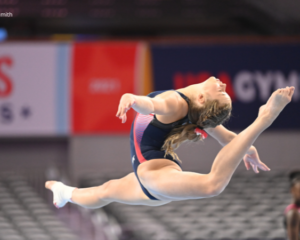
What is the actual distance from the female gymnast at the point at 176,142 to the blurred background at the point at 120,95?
2897 mm

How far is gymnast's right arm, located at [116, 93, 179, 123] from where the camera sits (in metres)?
2.45

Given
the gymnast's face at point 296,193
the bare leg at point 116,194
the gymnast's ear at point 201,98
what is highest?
the gymnast's ear at point 201,98

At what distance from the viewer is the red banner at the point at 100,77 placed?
27.1 feet

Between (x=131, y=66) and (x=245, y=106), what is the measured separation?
92.8 inches

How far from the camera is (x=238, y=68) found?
8.43 m

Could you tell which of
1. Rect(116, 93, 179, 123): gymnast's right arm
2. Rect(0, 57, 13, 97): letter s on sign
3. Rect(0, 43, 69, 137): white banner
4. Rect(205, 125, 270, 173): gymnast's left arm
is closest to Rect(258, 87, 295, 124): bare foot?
Rect(116, 93, 179, 123): gymnast's right arm

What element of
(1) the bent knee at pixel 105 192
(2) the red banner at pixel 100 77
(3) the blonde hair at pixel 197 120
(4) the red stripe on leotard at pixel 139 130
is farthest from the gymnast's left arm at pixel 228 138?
(2) the red banner at pixel 100 77

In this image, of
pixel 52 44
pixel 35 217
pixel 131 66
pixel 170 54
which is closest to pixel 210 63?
pixel 170 54

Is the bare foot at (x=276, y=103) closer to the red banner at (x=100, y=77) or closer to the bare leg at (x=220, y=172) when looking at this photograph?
the bare leg at (x=220, y=172)

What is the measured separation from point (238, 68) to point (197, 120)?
5.56 m

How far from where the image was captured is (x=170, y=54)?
8383 mm

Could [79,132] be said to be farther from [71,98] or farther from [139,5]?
[139,5]

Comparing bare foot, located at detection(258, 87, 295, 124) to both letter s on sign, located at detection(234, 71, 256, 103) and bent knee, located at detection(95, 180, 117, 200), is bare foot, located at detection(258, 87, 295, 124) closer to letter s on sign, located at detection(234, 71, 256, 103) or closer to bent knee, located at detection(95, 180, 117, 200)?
bent knee, located at detection(95, 180, 117, 200)

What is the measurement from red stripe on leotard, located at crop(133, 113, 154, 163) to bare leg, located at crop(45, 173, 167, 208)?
25 cm
